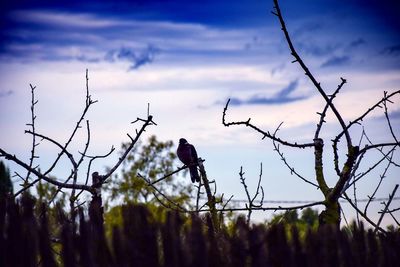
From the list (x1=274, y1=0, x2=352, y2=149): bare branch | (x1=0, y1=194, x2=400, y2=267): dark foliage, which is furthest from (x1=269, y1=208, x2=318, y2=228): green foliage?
(x1=274, y1=0, x2=352, y2=149): bare branch

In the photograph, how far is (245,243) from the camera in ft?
6.30

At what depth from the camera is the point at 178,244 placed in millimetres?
1928

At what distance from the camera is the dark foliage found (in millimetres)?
1921

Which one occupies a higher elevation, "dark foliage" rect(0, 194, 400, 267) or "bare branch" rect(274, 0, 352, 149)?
"bare branch" rect(274, 0, 352, 149)

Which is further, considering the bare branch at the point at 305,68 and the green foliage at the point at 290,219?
the bare branch at the point at 305,68

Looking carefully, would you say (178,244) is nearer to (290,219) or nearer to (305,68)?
(290,219)

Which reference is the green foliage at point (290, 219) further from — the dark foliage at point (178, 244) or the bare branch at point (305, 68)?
the bare branch at point (305, 68)

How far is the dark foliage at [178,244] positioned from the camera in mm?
1921

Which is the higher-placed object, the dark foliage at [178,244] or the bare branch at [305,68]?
the bare branch at [305,68]

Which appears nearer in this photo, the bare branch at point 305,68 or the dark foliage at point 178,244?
the dark foliage at point 178,244

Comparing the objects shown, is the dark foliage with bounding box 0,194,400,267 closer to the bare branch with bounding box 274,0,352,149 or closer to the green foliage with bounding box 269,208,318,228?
the green foliage with bounding box 269,208,318,228

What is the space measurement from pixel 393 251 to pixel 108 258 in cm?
113

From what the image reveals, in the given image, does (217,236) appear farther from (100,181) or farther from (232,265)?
(100,181)

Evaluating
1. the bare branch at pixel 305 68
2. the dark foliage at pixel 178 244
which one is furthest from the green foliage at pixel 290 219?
the bare branch at pixel 305 68
